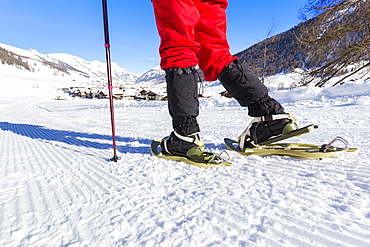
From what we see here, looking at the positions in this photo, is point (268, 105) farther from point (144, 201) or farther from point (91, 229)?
point (91, 229)

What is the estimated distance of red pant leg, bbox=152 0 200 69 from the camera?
37.3 inches

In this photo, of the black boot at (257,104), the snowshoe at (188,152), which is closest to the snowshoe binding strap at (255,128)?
the black boot at (257,104)

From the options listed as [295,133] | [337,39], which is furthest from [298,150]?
[337,39]

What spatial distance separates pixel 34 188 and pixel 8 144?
1.20m

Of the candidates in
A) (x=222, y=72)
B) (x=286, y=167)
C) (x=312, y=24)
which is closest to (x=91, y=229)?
(x=286, y=167)

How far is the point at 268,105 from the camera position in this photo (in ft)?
3.25

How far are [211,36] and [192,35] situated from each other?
17cm

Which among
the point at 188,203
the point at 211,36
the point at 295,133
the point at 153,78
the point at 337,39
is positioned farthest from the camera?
the point at 153,78

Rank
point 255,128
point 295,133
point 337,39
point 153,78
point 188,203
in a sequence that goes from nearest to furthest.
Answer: point 188,203, point 295,133, point 255,128, point 337,39, point 153,78

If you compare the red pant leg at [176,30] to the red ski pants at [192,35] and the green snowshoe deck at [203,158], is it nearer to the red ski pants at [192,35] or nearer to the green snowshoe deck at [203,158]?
the red ski pants at [192,35]

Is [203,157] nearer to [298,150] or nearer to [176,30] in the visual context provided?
[298,150]

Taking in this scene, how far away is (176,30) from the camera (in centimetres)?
97

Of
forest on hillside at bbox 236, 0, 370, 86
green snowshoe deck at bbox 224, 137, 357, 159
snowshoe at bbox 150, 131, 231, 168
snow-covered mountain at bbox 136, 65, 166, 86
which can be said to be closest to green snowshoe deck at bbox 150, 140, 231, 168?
snowshoe at bbox 150, 131, 231, 168

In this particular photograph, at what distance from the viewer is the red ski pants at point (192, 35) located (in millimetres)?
959
